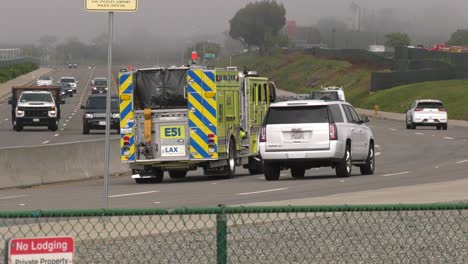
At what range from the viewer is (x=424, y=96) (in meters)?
91.1

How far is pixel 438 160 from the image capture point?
1415 inches

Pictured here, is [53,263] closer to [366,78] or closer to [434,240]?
[434,240]

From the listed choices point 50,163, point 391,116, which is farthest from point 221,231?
point 391,116

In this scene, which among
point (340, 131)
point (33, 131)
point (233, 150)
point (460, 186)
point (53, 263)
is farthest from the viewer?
point (33, 131)

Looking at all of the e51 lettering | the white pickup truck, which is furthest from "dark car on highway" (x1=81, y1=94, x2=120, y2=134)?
the e51 lettering

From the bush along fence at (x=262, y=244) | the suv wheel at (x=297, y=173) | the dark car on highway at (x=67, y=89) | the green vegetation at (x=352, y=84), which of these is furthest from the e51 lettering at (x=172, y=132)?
the dark car on highway at (x=67, y=89)

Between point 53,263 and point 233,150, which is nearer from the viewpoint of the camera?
point 53,263

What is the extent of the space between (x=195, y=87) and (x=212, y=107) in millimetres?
607

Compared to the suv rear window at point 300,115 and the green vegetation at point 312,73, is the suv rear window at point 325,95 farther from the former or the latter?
the green vegetation at point 312,73

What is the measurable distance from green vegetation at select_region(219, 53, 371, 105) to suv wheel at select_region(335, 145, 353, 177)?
3017 inches

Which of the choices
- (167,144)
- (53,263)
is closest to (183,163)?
(167,144)

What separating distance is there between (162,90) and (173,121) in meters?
0.78

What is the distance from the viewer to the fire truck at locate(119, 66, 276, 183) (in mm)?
27875

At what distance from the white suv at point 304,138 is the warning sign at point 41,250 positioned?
1982 cm
